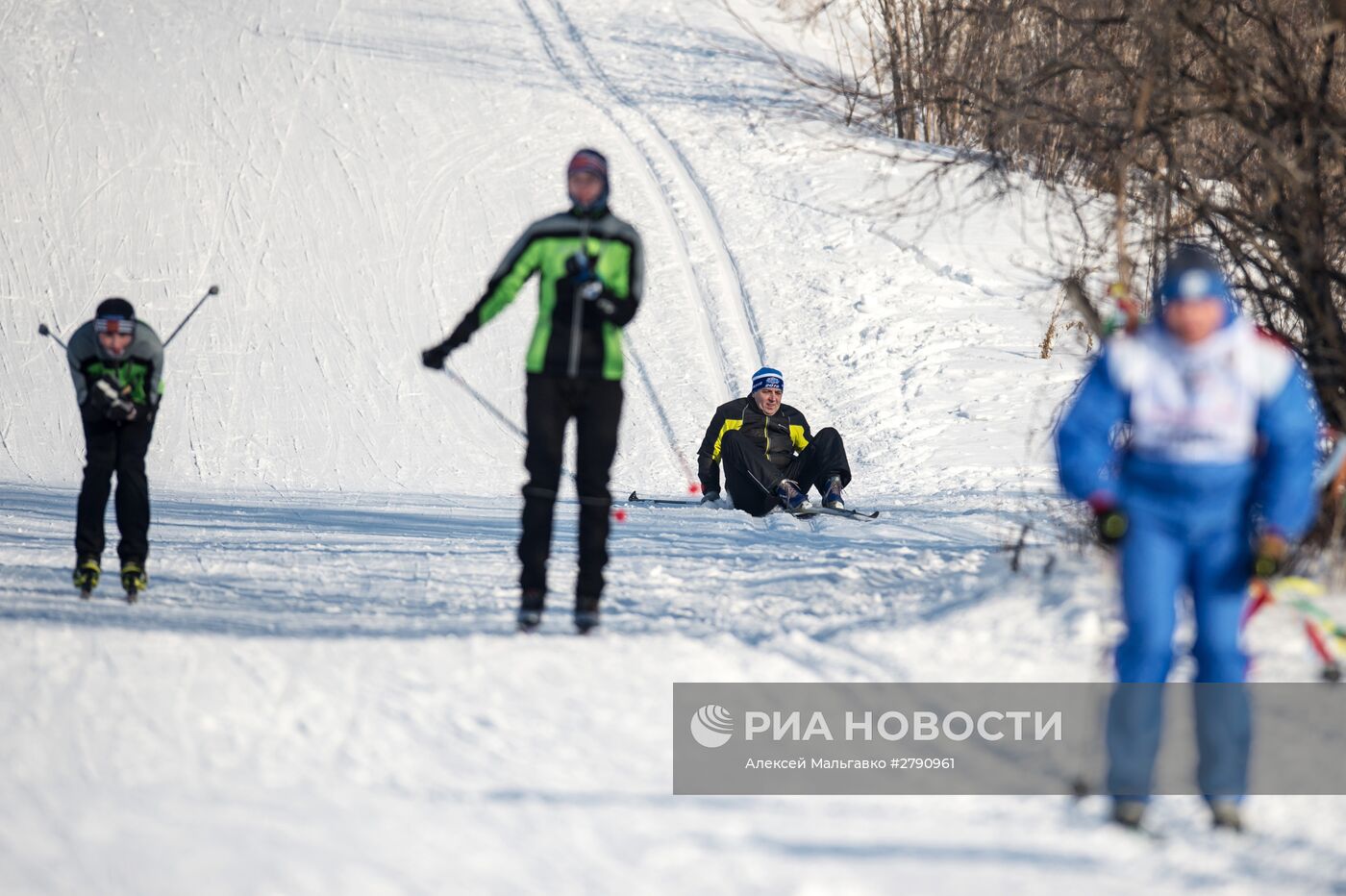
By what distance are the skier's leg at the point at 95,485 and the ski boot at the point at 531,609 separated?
2.55 meters

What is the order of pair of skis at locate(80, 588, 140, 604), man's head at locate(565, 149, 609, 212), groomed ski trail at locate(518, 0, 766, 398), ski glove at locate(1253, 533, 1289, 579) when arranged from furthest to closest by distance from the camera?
groomed ski trail at locate(518, 0, 766, 398), pair of skis at locate(80, 588, 140, 604), man's head at locate(565, 149, 609, 212), ski glove at locate(1253, 533, 1289, 579)

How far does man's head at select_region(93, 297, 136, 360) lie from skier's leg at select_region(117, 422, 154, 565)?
39cm

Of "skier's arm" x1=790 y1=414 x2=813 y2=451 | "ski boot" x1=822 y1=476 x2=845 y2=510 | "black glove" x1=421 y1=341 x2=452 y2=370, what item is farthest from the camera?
"skier's arm" x1=790 y1=414 x2=813 y2=451

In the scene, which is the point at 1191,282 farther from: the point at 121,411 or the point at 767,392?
the point at 767,392

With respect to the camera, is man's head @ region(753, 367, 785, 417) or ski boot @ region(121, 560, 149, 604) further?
man's head @ region(753, 367, 785, 417)

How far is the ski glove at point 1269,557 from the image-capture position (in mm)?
3832

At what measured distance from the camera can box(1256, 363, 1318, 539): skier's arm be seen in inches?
154

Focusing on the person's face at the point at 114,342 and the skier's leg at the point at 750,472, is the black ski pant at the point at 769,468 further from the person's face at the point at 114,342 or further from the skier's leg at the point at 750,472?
the person's face at the point at 114,342

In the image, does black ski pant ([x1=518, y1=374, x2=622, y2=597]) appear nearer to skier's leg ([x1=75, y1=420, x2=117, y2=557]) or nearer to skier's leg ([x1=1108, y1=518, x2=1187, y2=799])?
skier's leg ([x1=1108, y1=518, x2=1187, y2=799])

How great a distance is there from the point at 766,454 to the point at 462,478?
458 cm

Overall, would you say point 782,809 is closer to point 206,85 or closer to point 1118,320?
point 1118,320

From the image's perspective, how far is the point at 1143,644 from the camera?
13.0 feet

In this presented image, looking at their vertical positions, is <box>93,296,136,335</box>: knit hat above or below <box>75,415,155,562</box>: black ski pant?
above

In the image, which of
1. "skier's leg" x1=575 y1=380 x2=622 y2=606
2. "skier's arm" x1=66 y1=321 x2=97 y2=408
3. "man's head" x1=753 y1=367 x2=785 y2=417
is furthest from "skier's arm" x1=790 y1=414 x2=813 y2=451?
"skier's arm" x1=66 y1=321 x2=97 y2=408
